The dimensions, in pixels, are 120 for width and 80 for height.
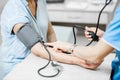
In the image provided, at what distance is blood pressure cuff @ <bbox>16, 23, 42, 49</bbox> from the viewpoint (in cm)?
156

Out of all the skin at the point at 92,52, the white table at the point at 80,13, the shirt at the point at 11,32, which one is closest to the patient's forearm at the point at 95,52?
the skin at the point at 92,52

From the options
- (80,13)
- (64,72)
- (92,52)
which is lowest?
(80,13)

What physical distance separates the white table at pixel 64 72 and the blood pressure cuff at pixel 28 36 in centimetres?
12

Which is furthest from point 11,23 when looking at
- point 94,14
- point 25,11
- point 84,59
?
point 94,14

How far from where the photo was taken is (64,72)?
1390 mm

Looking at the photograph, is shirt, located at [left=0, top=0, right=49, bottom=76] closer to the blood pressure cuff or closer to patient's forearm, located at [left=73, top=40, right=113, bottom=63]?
the blood pressure cuff

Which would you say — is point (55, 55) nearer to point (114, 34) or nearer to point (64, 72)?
point (64, 72)

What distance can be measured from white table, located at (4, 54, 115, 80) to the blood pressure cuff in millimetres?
119

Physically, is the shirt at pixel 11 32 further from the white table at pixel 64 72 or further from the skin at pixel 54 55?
the white table at pixel 64 72

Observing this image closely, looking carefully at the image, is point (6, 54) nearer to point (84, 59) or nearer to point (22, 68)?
point (22, 68)

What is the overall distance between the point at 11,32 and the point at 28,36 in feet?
0.57

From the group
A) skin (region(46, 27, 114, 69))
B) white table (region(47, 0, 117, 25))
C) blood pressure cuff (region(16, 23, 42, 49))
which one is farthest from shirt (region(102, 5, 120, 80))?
white table (region(47, 0, 117, 25))

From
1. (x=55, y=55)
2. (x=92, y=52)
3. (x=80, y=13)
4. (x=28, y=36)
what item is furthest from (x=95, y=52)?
(x=80, y=13)

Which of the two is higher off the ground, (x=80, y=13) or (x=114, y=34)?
(x=114, y=34)
